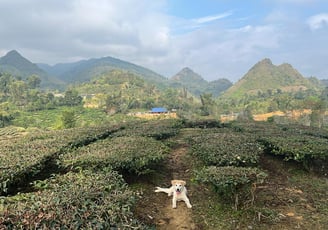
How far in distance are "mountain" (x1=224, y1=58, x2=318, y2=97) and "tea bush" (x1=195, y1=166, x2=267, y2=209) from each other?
374 feet

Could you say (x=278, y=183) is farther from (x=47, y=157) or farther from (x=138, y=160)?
(x=47, y=157)

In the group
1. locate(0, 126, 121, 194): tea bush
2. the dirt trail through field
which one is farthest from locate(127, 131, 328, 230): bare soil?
locate(0, 126, 121, 194): tea bush

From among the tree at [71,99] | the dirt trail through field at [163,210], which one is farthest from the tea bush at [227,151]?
the tree at [71,99]

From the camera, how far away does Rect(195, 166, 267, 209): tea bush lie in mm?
5836

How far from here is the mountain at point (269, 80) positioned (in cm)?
12175

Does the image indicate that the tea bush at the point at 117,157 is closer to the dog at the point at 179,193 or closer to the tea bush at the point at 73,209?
the dog at the point at 179,193

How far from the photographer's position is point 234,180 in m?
5.82

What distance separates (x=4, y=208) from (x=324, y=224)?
5537mm

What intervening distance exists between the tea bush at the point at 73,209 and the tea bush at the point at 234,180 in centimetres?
180

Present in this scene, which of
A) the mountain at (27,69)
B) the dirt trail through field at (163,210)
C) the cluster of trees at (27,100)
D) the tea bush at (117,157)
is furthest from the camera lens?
the mountain at (27,69)

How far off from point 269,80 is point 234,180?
5092 inches

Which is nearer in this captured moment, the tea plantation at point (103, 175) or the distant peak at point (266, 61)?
the tea plantation at point (103, 175)

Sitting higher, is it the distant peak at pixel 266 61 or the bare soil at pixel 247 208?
the distant peak at pixel 266 61

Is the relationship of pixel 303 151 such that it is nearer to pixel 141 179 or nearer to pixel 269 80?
pixel 141 179
